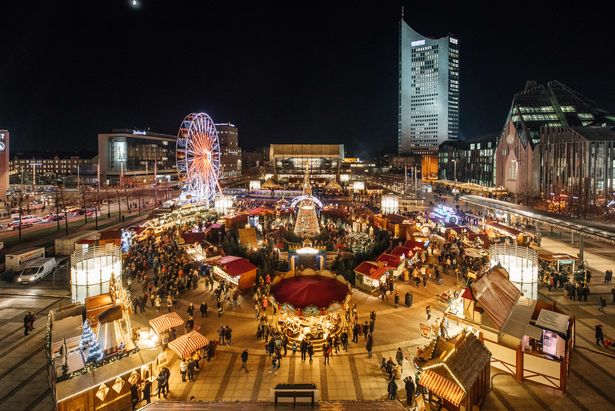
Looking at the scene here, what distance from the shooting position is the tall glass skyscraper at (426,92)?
154 metres

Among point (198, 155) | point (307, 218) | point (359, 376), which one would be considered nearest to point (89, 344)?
point (359, 376)

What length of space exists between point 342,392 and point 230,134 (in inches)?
5824

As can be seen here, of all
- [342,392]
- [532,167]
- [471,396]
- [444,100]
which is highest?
[444,100]

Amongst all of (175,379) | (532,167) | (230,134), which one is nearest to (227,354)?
(175,379)

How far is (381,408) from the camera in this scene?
724cm

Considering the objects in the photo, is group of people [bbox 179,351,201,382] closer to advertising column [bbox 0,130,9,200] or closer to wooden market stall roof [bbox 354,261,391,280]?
wooden market stall roof [bbox 354,261,391,280]

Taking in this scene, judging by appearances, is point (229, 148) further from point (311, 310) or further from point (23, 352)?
point (311, 310)

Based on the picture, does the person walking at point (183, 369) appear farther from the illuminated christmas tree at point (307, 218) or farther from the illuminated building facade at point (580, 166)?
the illuminated building facade at point (580, 166)

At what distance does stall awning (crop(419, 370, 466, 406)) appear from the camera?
8.95m

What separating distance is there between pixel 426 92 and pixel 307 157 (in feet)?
255

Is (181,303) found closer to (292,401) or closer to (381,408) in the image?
(292,401)

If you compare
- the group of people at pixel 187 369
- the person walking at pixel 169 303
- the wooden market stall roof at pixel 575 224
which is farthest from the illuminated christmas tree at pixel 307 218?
the group of people at pixel 187 369

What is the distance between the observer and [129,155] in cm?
9756

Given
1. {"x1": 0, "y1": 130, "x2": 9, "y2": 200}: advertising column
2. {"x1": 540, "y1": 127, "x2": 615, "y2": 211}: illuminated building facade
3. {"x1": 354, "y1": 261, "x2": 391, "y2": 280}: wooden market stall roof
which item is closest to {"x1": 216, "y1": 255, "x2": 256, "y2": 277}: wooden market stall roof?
{"x1": 354, "y1": 261, "x2": 391, "y2": 280}: wooden market stall roof
